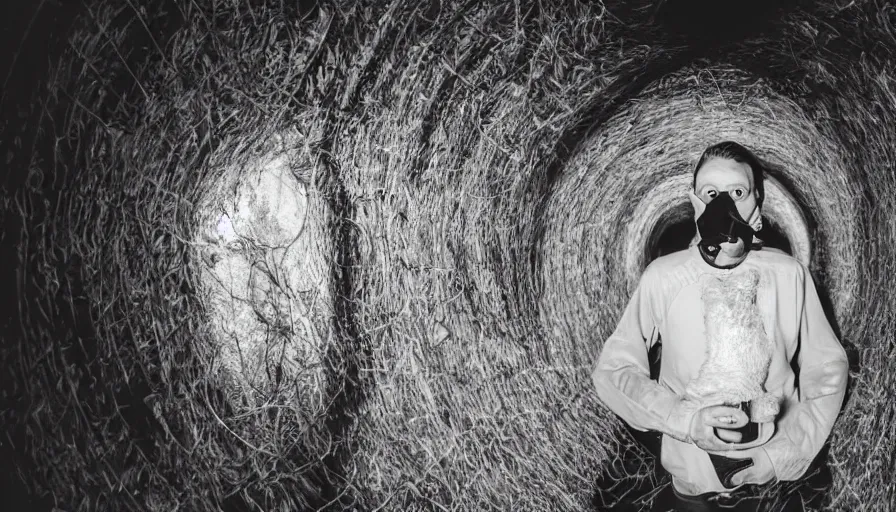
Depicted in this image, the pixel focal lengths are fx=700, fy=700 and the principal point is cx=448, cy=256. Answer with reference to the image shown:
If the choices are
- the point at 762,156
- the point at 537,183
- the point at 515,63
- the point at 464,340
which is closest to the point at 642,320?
the point at 464,340

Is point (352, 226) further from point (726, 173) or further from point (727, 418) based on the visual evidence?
point (727, 418)

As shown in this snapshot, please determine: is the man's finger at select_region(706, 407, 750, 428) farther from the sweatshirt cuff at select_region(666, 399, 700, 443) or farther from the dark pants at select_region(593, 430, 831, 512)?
the dark pants at select_region(593, 430, 831, 512)

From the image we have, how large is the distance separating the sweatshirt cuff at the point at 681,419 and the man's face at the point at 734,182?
636mm

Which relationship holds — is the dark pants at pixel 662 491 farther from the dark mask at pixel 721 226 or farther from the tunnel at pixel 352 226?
the dark mask at pixel 721 226

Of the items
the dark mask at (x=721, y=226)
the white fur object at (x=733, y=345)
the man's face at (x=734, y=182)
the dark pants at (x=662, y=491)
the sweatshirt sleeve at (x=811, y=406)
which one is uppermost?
the man's face at (x=734, y=182)

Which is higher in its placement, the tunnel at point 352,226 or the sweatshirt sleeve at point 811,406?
the tunnel at point 352,226

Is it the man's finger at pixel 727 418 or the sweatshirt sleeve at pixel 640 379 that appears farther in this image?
the sweatshirt sleeve at pixel 640 379

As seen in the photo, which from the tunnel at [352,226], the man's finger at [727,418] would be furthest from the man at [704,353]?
the tunnel at [352,226]

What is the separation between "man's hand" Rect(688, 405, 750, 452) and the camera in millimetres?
2066

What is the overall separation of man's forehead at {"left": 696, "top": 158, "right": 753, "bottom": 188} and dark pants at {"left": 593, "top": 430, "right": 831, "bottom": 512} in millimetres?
990

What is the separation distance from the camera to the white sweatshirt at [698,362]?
84.4 inches

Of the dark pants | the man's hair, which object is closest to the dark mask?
the man's hair

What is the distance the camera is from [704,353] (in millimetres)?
2332

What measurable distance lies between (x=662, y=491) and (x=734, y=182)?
1.35 meters
